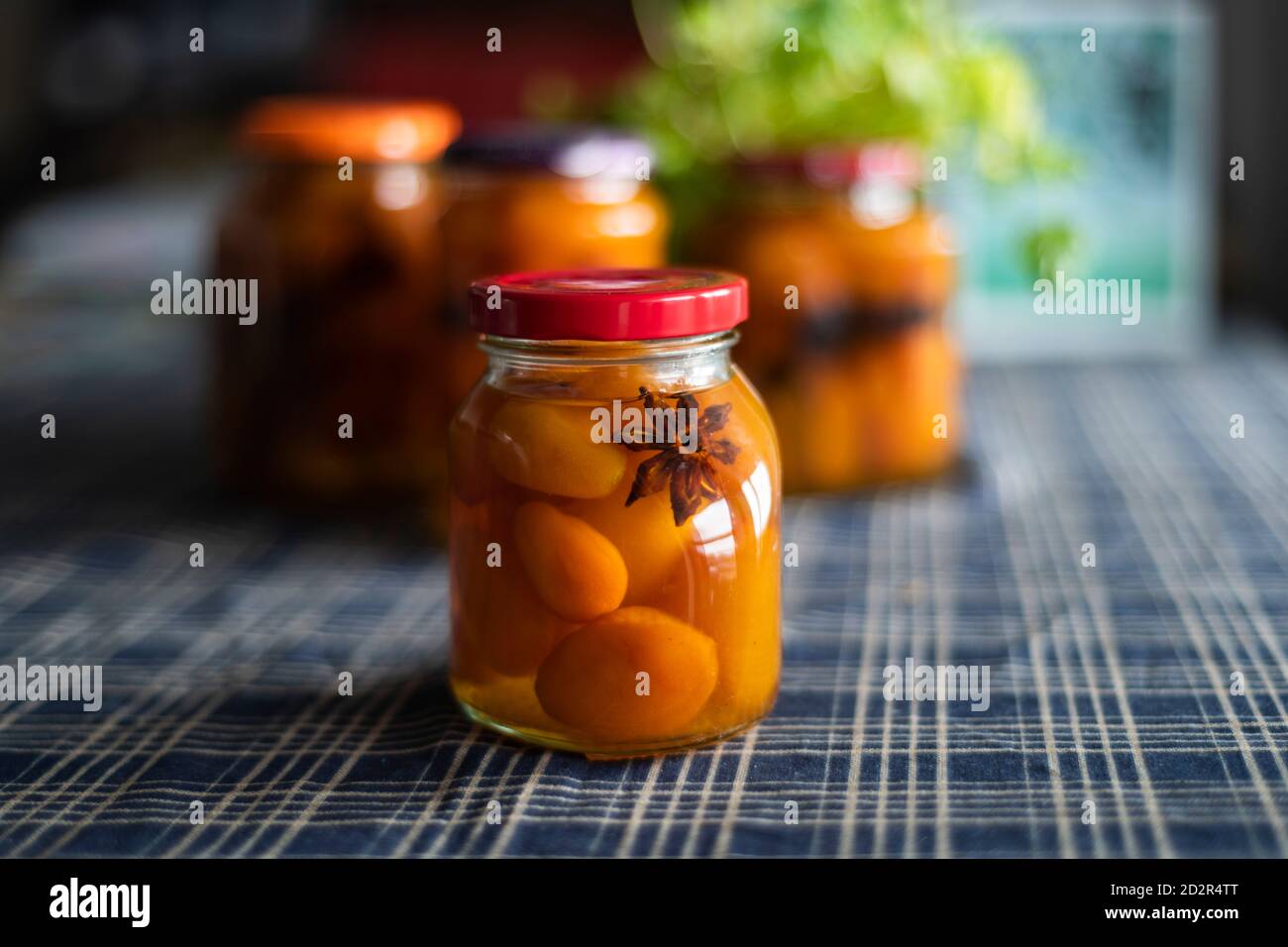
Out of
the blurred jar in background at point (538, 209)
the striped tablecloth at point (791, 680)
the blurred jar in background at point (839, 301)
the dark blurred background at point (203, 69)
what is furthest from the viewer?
the dark blurred background at point (203, 69)

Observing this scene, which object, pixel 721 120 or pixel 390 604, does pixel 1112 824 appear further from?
pixel 721 120

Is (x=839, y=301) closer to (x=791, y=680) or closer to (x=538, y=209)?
(x=538, y=209)

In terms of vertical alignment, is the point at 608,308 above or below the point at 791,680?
above

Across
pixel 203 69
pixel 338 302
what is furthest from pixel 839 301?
pixel 203 69

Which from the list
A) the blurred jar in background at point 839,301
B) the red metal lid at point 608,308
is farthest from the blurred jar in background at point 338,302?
the red metal lid at point 608,308

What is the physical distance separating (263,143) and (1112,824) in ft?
2.68

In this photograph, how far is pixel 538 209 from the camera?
1.06 metres

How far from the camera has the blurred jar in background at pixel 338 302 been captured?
112cm

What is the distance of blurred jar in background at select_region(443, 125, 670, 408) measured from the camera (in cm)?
105

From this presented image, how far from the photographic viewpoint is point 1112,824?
0.61 meters

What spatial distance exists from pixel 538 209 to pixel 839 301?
260mm

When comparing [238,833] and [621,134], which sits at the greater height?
[621,134]

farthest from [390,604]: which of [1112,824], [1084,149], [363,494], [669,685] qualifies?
[1084,149]

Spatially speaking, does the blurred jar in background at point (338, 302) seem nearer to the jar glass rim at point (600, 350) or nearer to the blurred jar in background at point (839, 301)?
the blurred jar in background at point (839, 301)
